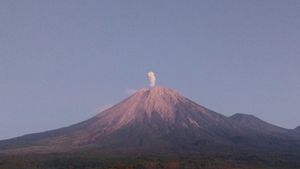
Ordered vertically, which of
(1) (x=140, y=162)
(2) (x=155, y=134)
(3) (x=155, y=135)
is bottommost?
(1) (x=140, y=162)

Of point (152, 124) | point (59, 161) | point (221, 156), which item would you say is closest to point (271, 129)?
point (152, 124)

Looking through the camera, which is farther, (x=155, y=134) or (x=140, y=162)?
(x=155, y=134)

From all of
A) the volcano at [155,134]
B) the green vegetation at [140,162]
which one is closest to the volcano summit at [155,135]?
the volcano at [155,134]

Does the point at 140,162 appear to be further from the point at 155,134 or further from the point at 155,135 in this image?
the point at 155,134

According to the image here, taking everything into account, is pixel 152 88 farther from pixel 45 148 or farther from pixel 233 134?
pixel 45 148

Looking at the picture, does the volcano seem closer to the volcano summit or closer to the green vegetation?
the volcano summit

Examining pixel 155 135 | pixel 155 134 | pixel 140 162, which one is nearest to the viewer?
pixel 140 162

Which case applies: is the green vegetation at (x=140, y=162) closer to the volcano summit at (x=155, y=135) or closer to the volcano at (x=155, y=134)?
the volcano summit at (x=155, y=135)

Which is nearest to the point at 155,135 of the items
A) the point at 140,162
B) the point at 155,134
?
the point at 155,134
